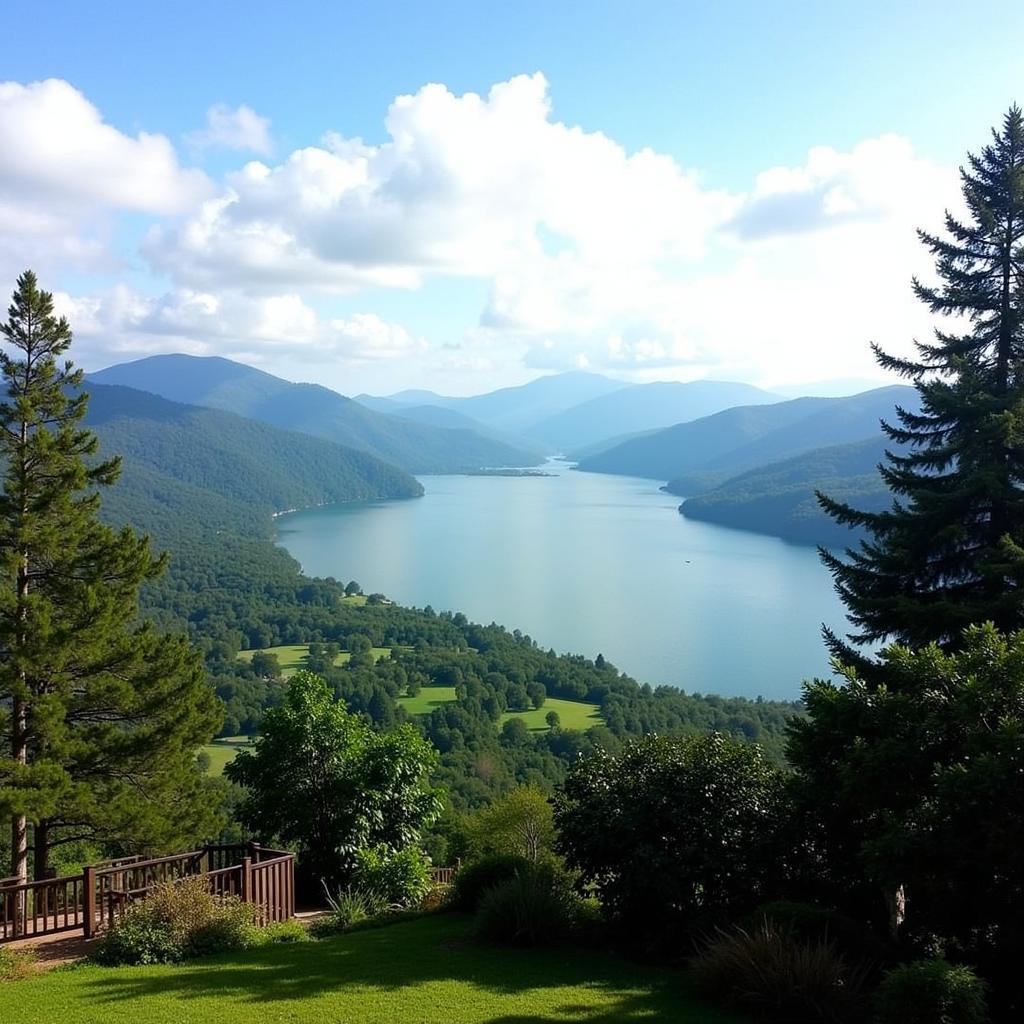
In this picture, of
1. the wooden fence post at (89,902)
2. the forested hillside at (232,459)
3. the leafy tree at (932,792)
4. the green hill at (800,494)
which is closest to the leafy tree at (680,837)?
the leafy tree at (932,792)

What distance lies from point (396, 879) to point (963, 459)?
767cm

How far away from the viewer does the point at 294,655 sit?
6969 cm

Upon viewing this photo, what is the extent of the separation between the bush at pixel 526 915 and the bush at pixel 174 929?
6.05 feet

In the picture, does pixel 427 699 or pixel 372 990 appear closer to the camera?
pixel 372 990

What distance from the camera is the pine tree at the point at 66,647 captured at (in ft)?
34.3

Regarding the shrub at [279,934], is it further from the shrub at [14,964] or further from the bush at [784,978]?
the bush at [784,978]

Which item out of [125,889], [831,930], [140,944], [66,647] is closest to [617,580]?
[66,647]

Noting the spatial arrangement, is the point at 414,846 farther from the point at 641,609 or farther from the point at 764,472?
the point at 764,472

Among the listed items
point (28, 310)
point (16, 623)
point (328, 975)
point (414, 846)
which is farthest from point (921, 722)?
point (28, 310)

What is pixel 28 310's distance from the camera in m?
11.1

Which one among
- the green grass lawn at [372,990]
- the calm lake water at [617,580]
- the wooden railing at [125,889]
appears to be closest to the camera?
the green grass lawn at [372,990]

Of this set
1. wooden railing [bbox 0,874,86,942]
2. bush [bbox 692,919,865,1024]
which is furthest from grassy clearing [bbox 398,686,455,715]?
bush [bbox 692,919,865,1024]

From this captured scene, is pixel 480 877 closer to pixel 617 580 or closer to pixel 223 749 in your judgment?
pixel 223 749

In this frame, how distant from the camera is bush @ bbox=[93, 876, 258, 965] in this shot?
589 centimetres
